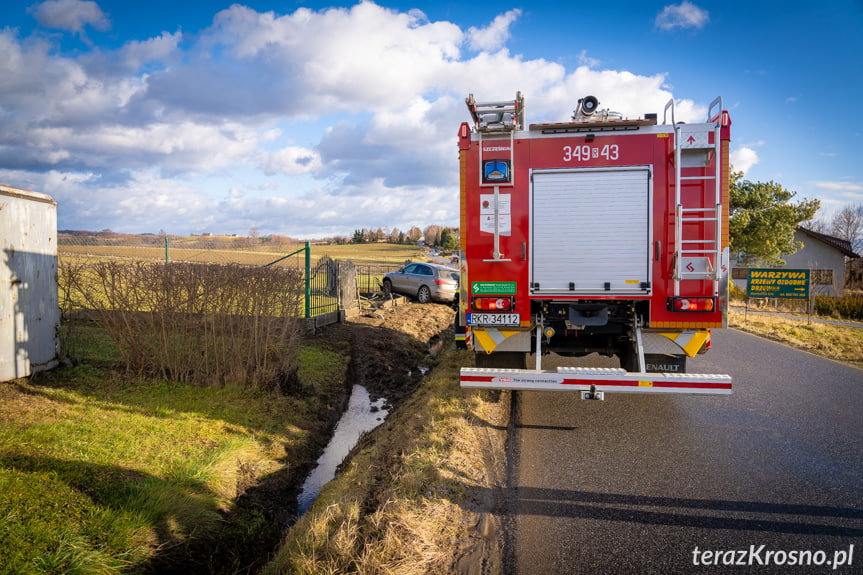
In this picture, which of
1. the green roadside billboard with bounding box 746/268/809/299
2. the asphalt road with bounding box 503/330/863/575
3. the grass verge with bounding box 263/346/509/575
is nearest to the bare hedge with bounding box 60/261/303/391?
the grass verge with bounding box 263/346/509/575

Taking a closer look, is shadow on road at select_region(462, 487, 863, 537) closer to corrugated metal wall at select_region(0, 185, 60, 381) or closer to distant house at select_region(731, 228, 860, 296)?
corrugated metal wall at select_region(0, 185, 60, 381)

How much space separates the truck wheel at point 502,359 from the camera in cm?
671

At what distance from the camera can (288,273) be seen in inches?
307

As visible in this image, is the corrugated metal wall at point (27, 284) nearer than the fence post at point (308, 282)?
Yes

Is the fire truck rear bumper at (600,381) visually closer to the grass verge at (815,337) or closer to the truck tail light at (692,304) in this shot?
the truck tail light at (692,304)

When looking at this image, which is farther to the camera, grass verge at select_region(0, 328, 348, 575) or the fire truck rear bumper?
the fire truck rear bumper

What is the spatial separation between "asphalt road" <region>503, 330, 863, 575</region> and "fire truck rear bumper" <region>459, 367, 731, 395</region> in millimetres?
646

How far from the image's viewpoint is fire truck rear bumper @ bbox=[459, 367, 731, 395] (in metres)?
5.11

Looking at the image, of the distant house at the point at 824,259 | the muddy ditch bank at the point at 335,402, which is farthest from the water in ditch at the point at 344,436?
the distant house at the point at 824,259

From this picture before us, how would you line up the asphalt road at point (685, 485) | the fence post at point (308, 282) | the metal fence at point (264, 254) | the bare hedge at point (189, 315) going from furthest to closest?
the metal fence at point (264, 254), the fence post at point (308, 282), the bare hedge at point (189, 315), the asphalt road at point (685, 485)

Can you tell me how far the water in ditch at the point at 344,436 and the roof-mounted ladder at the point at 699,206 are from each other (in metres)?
4.33

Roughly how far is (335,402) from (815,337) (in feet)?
46.8

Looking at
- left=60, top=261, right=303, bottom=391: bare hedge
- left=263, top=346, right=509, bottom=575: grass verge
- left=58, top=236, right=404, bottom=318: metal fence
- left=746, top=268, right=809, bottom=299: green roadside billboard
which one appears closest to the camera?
left=263, top=346, right=509, bottom=575: grass verge

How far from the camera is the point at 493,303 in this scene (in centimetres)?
627
